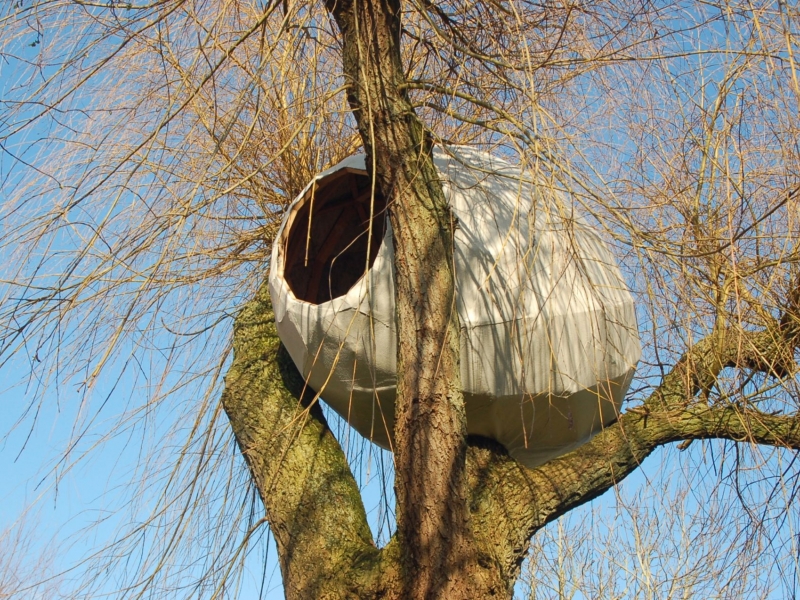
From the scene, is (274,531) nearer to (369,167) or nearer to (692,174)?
(369,167)

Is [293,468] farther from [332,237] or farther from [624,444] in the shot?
[624,444]

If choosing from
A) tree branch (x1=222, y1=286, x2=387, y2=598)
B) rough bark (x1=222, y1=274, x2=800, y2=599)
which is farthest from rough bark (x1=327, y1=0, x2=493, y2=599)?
tree branch (x1=222, y1=286, x2=387, y2=598)

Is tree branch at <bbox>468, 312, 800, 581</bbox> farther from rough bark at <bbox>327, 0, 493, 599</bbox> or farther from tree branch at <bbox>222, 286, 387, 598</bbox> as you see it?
tree branch at <bbox>222, 286, 387, 598</bbox>

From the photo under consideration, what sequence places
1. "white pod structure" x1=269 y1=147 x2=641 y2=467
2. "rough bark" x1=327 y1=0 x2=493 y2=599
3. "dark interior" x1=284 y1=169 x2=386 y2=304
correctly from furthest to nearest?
"dark interior" x1=284 y1=169 x2=386 y2=304, "white pod structure" x1=269 y1=147 x2=641 y2=467, "rough bark" x1=327 y1=0 x2=493 y2=599

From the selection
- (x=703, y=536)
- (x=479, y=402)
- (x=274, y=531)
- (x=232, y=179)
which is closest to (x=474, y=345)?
(x=479, y=402)

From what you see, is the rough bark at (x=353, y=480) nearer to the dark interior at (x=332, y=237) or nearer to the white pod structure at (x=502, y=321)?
the white pod structure at (x=502, y=321)

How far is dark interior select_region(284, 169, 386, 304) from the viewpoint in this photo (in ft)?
8.32

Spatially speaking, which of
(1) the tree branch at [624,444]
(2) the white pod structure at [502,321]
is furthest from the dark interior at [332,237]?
(1) the tree branch at [624,444]

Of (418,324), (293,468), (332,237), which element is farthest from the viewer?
(332,237)

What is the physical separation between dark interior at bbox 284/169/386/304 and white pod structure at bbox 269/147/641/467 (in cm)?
10

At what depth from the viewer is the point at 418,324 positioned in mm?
2045

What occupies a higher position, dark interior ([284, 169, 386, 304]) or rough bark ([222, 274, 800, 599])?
dark interior ([284, 169, 386, 304])

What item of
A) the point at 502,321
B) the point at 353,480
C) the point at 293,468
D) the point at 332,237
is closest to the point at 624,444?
the point at 502,321

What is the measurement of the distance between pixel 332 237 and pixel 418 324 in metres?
0.69
